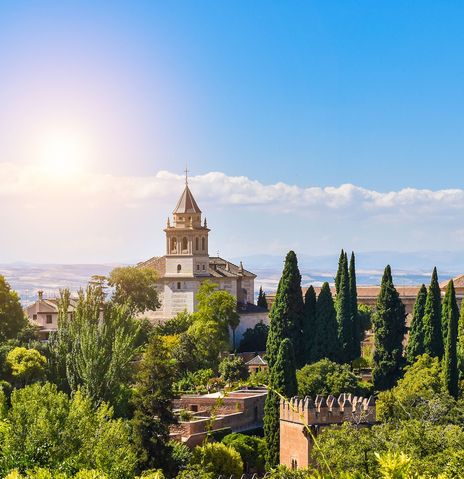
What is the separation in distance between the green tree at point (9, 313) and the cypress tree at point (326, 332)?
51.0ft

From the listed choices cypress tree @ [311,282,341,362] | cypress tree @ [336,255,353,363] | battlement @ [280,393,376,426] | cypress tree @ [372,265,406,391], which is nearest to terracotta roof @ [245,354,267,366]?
cypress tree @ [311,282,341,362]

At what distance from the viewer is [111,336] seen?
48.9 m

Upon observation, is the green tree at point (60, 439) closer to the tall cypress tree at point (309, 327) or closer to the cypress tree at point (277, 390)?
the cypress tree at point (277, 390)

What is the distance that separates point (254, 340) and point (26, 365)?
22045mm

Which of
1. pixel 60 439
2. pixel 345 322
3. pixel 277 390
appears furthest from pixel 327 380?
pixel 60 439

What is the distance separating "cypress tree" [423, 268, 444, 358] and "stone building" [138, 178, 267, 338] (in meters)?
17.8

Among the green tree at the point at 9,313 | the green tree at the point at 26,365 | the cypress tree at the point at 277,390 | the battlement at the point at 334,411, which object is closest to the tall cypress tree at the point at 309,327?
the cypress tree at the point at 277,390

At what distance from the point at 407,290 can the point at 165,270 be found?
105 feet

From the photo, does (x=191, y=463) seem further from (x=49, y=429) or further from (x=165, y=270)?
(x=165, y=270)

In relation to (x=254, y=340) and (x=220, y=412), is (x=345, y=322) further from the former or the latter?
(x=220, y=412)

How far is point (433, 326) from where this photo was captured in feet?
172

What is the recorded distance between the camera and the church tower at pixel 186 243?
6950 centimetres

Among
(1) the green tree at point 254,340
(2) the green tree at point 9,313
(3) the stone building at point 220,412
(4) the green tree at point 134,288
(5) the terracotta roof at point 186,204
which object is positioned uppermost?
(5) the terracotta roof at point 186,204

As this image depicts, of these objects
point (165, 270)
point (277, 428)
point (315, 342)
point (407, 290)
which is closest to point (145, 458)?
point (277, 428)
